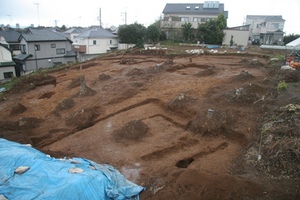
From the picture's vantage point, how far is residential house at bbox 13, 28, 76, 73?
24.4 meters

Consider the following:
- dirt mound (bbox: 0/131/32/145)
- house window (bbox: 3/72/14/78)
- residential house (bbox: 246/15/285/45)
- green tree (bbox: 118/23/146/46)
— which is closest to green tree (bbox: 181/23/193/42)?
green tree (bbox: 118/23/146/46)

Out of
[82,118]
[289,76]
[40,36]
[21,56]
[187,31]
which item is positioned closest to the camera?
[82,118]

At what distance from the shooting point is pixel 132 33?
3073cm

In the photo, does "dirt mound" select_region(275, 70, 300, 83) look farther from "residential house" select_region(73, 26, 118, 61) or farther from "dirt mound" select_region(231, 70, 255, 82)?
"residential house" select_region(73, 26, 118, 61)

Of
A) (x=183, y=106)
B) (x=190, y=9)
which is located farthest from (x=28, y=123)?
(x=190, y=9)

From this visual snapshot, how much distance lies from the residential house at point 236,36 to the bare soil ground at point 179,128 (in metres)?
13.5

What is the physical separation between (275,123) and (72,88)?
1219 centimetres

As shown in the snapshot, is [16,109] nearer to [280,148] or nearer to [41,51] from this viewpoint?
[280,148]

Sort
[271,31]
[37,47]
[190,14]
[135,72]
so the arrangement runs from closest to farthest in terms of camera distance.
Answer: [135,72]
[37,47]
[190,14]
[271,31]

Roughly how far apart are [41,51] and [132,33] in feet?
39.0

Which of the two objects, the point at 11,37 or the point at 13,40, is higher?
the point at 11,37

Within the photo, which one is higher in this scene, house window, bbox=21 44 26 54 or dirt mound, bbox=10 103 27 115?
house window, bbox=21 44 26 54

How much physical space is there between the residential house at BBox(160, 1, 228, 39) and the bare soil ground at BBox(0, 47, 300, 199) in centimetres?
1789

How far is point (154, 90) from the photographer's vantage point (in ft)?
43.7
